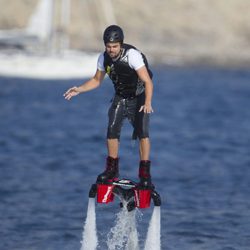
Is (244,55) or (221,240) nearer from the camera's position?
(221,240)

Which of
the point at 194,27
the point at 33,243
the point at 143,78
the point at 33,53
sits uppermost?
the point at 194,27

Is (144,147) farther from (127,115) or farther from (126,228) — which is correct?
(126,228)

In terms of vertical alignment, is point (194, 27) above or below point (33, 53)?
above

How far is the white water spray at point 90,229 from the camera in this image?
19734 mm

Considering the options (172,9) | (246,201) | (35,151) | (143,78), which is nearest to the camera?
(143,78)

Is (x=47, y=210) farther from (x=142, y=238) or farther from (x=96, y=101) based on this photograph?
(x=96, y=101)

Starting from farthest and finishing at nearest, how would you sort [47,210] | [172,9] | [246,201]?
[172,9]
[246,201]
[47,210]

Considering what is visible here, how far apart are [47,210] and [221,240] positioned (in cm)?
766

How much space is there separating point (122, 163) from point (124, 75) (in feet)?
91.6

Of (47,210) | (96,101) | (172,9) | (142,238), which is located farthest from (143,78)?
(172,9)

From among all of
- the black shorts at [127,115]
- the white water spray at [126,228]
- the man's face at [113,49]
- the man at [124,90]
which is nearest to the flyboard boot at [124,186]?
the man at [124,90]

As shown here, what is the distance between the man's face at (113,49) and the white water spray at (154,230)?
11.1ft

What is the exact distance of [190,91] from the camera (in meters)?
94.5

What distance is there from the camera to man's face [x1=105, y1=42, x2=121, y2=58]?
61.4ft
